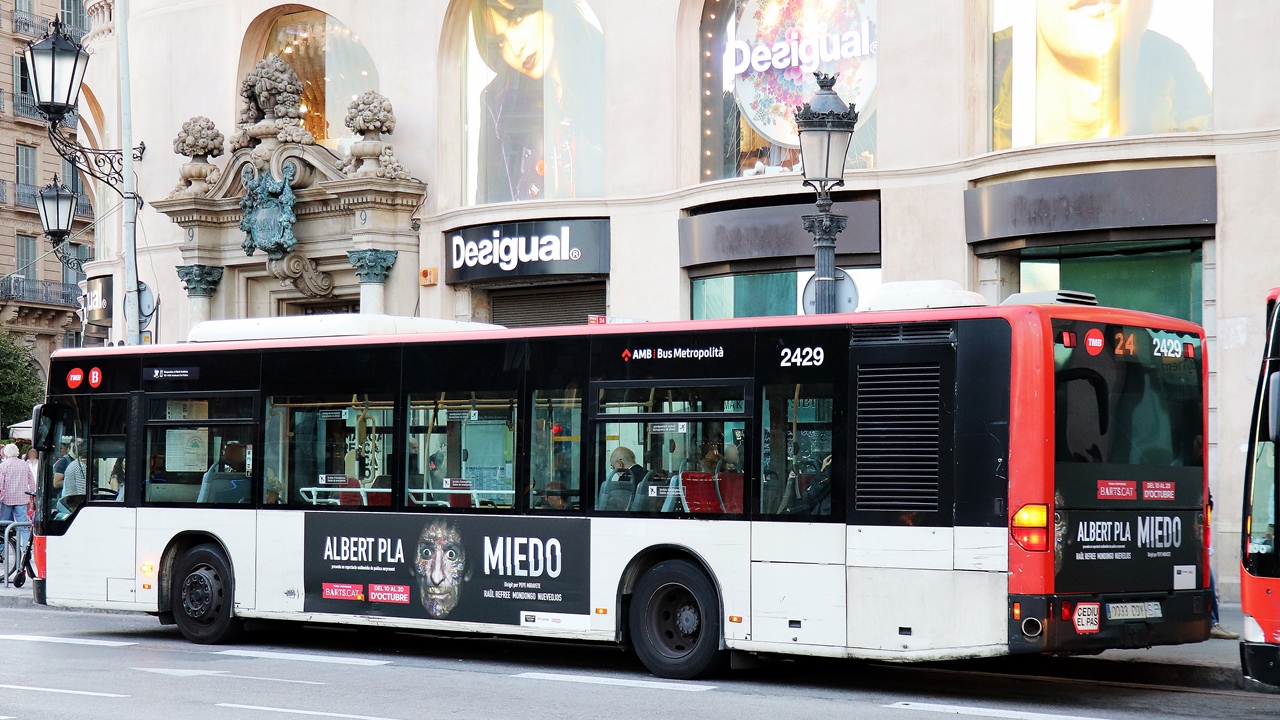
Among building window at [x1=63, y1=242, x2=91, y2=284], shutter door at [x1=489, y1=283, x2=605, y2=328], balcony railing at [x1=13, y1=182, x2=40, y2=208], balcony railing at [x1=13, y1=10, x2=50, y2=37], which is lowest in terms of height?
shutter door at [x1=489, y1=283, x2=605, y2=328]

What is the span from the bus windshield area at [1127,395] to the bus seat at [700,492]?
2.67m

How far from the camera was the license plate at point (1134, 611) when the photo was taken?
35.0 ft

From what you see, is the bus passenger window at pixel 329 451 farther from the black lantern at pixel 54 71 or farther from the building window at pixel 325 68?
the building window at pixel 325 68

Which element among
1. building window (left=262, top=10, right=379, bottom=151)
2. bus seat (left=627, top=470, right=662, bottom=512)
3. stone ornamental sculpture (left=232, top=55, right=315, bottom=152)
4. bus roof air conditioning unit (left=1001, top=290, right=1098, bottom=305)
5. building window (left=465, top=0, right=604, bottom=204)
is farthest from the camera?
building window (left=262, top=10, right=379, bottom=151)

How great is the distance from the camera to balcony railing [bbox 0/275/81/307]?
5631 cm

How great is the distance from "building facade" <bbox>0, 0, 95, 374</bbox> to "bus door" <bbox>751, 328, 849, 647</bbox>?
4929 cm

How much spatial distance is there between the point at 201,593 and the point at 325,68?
13253 mm

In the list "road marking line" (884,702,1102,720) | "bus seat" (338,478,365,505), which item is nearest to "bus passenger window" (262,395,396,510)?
"bus seat" (338,478,365,505)

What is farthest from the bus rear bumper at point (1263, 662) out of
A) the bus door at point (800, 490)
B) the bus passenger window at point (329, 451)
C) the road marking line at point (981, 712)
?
the bus passenger window at point (329, 451)

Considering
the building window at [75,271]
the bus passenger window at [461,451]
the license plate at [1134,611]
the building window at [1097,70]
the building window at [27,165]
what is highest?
the building window at [27,165]

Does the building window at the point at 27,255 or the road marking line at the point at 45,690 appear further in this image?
the building window at the point at 27,255

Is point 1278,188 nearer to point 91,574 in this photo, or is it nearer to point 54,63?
point 91,574

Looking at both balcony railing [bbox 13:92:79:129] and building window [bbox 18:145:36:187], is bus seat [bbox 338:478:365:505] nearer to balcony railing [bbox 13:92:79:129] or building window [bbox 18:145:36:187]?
balcony railing [bbox 13:92:79:129]

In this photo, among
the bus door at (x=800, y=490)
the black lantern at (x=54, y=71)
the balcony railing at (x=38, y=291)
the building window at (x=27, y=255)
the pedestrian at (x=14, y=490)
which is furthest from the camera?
the building window at (x=27, y=255)
